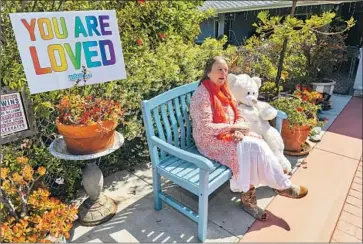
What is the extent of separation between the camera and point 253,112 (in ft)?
9.09

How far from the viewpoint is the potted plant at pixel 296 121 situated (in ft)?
10.6

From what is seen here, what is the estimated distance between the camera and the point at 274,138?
2.74 meters

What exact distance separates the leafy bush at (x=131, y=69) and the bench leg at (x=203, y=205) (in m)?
0.92

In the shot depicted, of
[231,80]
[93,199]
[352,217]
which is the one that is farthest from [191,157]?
[352,217]

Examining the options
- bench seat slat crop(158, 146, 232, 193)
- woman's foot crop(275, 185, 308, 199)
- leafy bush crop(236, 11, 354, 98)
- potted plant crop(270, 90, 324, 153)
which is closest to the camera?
bench seat slat crop(158, 146, 232, 193)

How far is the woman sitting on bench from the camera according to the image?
218cm

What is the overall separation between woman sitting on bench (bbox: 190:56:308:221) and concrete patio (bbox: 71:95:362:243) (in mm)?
198

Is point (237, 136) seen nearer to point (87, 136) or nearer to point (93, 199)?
point (87, 136)

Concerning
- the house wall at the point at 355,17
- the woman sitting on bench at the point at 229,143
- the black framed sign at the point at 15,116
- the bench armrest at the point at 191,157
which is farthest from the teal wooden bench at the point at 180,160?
the house wall at the point at 355,17

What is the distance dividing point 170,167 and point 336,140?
274 cm

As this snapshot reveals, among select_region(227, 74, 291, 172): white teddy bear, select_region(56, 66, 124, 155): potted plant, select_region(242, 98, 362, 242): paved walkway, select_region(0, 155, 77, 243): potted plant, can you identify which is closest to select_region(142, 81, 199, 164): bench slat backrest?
select_region(56, 66, 124, 155): potted plant

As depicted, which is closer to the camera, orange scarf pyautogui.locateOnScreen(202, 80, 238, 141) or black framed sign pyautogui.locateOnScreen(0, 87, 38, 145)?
black framed sign pyautogui.locateOnScreen(0, 87, 38, 145)

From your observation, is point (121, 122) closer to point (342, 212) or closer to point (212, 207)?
point (212, 207)

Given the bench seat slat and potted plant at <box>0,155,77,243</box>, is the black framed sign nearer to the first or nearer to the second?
potted plant at <box>0,155,77,243</box>
